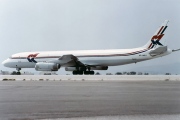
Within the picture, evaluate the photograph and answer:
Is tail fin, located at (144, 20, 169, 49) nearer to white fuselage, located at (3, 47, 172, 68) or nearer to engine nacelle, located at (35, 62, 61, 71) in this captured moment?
white fuselage, located at (3, 47, 172, 68)

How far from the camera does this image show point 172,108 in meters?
8.91

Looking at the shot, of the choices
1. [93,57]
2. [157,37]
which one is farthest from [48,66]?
[157,37]

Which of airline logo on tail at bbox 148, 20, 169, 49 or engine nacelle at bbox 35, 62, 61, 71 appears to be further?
airline logo on tail at bbox 148, 20, 169, 49

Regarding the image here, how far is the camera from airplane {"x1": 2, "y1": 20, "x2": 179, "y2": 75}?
127 feet

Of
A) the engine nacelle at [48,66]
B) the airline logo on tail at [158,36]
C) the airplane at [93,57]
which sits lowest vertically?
the engine nacelle at [48,66]

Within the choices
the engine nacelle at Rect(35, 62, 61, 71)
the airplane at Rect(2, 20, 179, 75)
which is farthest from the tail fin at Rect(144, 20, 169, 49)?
the engine nacelle at Rect(35, 62, 61, 71)

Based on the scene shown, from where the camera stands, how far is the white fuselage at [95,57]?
39.4 m

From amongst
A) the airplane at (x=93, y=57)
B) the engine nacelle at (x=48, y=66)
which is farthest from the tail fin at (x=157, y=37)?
the engine nacelle at (x=48, y=66)

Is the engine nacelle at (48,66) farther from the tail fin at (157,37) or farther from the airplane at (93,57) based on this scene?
the tail fin at (157,37)

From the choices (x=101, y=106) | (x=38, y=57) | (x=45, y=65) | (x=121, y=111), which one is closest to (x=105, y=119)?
(x=121, y=111)

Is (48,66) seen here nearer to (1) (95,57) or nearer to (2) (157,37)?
(1) (95,57)

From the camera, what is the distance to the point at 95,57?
4091 cm

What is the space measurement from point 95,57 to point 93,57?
0.32 m

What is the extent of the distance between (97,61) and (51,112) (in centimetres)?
3272
